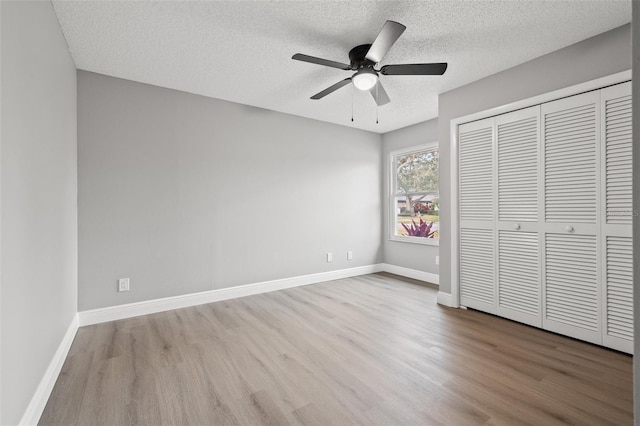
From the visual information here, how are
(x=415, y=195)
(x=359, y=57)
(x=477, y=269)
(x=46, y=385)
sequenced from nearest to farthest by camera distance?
1. (x=46, y=385)
2. (x=359, y=57)
3. (x=477, y=269)
4. (x=415, y=195)

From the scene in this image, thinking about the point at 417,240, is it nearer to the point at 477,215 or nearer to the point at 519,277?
the point at 477,215

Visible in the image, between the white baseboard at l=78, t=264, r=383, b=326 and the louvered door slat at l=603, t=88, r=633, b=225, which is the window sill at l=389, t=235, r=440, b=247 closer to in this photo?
the white baseboard at l=78, t=264, r=383, b=326

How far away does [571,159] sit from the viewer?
2.53 m

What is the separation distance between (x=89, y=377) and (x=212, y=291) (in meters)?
1.63

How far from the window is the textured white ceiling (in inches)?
60.4

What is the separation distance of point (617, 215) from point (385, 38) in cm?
223

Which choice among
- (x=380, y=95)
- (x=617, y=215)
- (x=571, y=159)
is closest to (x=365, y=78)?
(x=380, y=95)

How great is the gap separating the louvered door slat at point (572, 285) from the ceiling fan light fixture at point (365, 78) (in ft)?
6.92

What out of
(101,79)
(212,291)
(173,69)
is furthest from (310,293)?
(101,79)

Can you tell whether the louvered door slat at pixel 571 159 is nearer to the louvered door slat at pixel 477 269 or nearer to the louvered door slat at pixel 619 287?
the louvered door slat at pixel 619 287

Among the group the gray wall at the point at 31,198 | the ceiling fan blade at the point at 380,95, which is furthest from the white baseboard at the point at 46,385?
the ceiling fan blade at the point at 380,95

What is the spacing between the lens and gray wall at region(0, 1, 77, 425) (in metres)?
1.27

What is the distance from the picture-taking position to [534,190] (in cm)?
277

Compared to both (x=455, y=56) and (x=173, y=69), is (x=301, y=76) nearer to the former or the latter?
(x=173, y=69)
